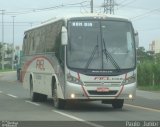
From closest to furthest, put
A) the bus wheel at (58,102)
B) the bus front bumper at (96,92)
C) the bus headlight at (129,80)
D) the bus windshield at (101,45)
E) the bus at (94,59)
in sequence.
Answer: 1. the bus front bumper at (96,92)
2. the bus at (94,59)
3. the bus windshield at (101,45)
4. the bus headlight at (129,80)
5. the bus wheel at (58,102)

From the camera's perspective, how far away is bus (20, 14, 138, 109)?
20641mm

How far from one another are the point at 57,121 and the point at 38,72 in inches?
331

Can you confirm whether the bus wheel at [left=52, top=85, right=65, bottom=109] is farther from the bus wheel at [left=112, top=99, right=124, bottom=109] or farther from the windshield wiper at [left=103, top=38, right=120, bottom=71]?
the windshield wiper at [left=103, top=38, right=120, bottom=71]

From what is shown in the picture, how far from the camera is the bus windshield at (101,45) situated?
68.3 ft

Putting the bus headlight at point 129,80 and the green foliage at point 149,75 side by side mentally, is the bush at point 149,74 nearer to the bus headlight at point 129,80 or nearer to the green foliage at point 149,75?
the green foliage at point 149,75

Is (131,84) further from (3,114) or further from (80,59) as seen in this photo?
(3,114)

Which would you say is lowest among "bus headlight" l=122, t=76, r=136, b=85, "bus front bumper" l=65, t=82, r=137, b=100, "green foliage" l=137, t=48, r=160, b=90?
"green foliage" l=137, t=48, r=160, b=90

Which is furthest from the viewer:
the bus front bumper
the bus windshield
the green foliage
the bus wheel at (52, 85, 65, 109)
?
the green foliage

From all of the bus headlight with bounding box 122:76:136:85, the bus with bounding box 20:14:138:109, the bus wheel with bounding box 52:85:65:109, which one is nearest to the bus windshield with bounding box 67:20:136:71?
the bus with bounding box 20:14:138:109

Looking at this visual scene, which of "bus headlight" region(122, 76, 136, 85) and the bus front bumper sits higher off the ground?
"bus headlight" region(122, 76, 136, 85)

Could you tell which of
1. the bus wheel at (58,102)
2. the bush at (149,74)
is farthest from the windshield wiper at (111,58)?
the bush at (149,74)

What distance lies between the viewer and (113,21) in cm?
2144

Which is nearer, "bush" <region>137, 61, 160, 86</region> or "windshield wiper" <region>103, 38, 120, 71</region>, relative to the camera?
"windshield wiper" <region>103, 38, 120, 71</region>

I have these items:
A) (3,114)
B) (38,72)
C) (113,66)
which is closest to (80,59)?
(113,66)
